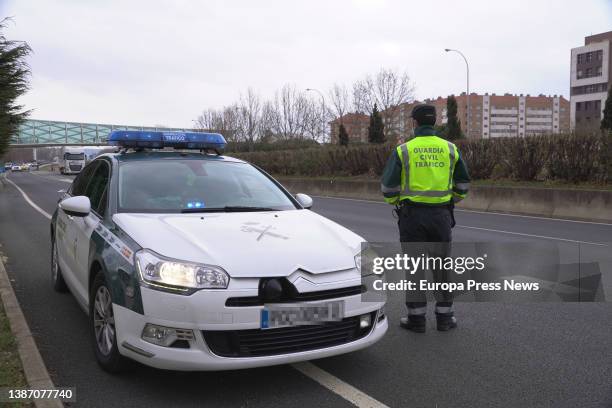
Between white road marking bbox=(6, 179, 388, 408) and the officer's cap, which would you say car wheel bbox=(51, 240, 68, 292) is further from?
the officer's cap

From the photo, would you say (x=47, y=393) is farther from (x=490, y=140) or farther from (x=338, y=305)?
(x=490, y=140)

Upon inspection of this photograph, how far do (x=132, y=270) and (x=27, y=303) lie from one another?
118 inches

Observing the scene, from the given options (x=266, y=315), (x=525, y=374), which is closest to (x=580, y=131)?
(x=525, y=374)

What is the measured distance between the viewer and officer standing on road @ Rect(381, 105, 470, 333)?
4.70 m

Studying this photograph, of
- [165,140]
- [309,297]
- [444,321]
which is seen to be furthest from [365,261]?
[165,140]

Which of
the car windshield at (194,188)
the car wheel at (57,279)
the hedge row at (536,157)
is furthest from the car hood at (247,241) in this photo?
the hedge row at (536,157)

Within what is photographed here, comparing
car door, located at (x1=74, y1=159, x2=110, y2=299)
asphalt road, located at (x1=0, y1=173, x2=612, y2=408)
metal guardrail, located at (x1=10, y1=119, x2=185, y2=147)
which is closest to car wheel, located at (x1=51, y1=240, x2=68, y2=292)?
asphalt road, located at (x1=0, y1=173, x2=612, y2=408)

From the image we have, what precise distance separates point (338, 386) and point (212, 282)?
1092 mm

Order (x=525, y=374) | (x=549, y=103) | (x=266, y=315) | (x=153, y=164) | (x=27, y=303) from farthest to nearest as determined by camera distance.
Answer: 1. (x=549, y=103)
2. (x=27, y=303)
3. (x=153, y=164)
4. (x=525, y=374)
5. (x=266, y=315)

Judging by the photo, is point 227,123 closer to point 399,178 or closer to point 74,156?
point 74,156

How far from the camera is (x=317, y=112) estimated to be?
63812 millimetres

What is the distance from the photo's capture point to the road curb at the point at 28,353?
358 centimetres

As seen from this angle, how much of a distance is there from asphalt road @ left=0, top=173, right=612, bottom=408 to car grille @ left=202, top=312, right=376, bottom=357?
32 cm

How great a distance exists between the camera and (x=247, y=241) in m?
3.74
